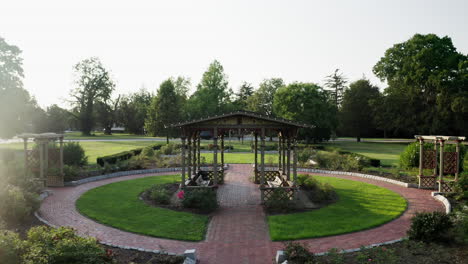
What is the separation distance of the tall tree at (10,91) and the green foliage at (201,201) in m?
34.2

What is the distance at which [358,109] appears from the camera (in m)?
59.6

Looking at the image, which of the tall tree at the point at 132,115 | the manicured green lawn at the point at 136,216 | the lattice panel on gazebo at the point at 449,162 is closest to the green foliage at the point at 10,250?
the manicured green lawn at the point at 136,216

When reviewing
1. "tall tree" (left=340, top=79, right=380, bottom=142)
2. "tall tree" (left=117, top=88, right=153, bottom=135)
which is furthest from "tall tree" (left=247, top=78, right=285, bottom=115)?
"tall tree" (left=117, top=88, right=153, bottom=135)

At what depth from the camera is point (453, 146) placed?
20.8 m

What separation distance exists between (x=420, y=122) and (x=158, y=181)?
45584mm

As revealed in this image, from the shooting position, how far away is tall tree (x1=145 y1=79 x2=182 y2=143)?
4672cm

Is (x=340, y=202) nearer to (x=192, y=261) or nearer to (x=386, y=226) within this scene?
(x=386, y=226)

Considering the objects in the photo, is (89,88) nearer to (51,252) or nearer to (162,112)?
(162,112)

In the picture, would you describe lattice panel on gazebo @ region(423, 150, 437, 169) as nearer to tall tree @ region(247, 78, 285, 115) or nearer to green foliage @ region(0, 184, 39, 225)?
green foliage @ region(0, 184, 39, 225)

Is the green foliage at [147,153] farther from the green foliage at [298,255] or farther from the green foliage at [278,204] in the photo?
the green foliage at [298,255]

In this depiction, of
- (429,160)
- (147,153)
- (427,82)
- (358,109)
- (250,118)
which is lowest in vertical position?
(147,153)

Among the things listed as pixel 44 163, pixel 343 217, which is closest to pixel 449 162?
pixel 343 217

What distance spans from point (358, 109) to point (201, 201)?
5389 centimetres

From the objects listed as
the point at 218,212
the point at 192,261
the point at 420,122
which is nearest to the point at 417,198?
the point at 218,212
